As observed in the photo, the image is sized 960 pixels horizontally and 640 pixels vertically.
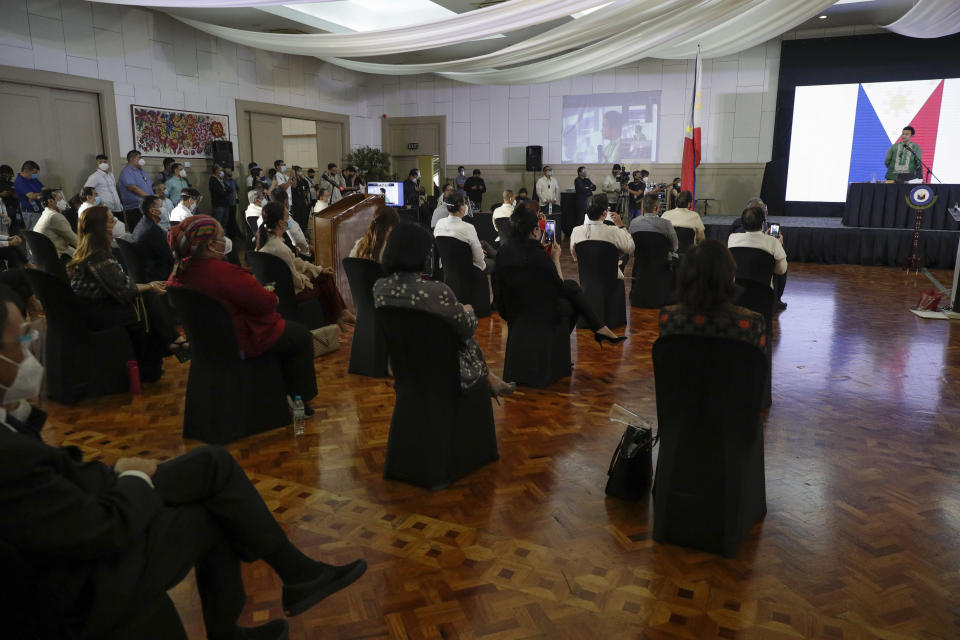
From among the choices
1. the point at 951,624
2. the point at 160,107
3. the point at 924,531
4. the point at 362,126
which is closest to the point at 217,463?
the point at 951,624

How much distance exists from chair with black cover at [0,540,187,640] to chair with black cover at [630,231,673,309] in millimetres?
→ 5771

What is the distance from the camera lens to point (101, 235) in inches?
155

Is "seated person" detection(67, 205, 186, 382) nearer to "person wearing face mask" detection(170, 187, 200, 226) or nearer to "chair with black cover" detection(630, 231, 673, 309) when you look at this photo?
"person wearing face mask" detection(170, 187, 200, 226)

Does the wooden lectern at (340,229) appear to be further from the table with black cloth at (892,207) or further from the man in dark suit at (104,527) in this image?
the table with black cloth at (892,207)

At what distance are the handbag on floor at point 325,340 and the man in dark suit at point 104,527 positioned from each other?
10.9ft

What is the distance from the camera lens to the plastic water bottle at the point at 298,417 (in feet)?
11.8

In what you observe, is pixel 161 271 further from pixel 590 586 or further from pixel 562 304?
pixel 590 586

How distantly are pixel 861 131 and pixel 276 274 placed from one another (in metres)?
11.8

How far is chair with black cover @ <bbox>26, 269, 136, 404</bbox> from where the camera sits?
3957 millimetres

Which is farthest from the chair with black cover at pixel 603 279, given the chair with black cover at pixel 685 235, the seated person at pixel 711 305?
the seated person at pixel 711 305

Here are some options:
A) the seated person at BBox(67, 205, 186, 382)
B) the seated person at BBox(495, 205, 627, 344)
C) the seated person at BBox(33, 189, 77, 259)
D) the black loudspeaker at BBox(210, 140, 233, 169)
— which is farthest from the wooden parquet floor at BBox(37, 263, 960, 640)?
the black loudspeaker at BBox(210, 140, 233, 169)

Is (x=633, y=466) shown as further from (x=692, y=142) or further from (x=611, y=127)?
(x=611, y=127)

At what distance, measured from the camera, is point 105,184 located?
9055 mm

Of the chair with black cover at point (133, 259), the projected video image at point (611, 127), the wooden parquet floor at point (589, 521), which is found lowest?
the wooden parquet floor at point (589, 521)
